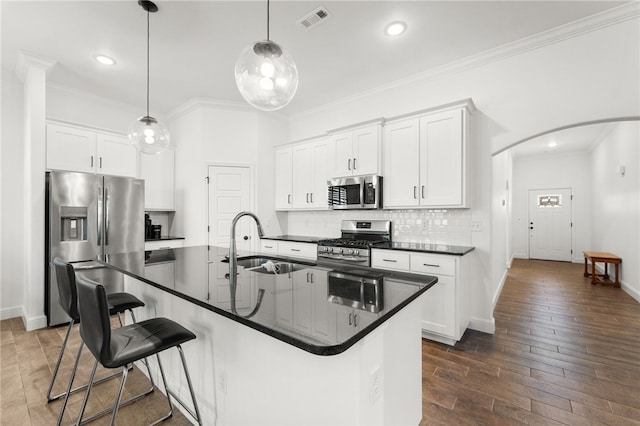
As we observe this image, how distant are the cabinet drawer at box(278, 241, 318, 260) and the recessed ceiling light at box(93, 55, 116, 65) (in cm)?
302

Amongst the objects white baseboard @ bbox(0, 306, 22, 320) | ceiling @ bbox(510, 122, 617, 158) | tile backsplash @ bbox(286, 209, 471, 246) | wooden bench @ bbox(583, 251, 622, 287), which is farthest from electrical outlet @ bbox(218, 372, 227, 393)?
wooden bench @ bbox(583, 251, 622, 287)

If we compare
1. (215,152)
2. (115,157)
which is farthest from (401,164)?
(115,157)

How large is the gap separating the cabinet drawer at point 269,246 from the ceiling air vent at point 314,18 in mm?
2866

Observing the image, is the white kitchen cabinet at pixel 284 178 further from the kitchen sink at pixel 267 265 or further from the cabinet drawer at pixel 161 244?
the kitchen sink at pixel 267 265

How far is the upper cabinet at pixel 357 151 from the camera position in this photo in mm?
3713

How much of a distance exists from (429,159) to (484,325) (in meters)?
1.93

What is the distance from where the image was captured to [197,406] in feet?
5.75

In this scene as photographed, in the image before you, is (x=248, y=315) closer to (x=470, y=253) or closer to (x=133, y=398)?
(x=133, y=398)

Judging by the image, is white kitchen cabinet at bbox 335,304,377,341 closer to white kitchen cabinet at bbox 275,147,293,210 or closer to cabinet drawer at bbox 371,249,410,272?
cabinet drawer at bbox 371,249,410,272

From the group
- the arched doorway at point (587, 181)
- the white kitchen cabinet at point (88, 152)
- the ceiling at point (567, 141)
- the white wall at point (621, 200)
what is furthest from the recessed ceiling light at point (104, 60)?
the white wall at point (621, 200)

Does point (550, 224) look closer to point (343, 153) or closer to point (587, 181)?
point (587, 181)

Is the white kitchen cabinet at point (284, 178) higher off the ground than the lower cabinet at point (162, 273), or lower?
higher

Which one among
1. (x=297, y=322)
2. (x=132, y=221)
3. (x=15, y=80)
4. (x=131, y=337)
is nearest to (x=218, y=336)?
(x=131, y=337)

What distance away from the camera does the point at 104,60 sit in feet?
11.0
